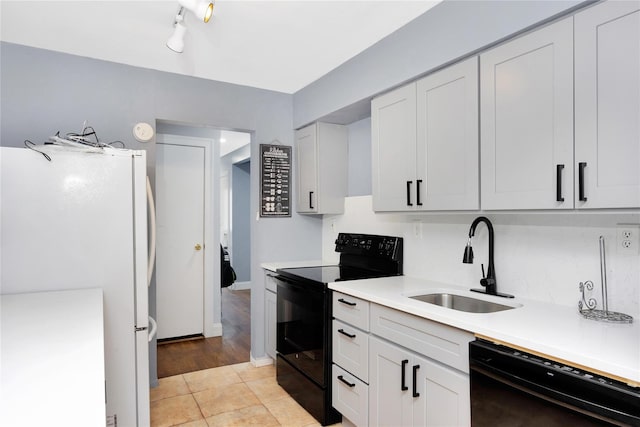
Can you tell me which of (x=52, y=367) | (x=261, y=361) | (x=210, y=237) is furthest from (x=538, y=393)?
(x=210, y=237)

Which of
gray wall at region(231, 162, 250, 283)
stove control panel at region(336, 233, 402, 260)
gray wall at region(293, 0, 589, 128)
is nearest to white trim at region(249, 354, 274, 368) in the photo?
stove control panel at region(336, 233, 402, 260)

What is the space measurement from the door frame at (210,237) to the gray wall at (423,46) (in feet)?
5.05

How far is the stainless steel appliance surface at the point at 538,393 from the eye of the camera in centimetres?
102

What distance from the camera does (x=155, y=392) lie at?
2807mm

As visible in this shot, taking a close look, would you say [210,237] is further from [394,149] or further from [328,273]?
[394,149]

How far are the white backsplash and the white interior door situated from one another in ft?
7.66

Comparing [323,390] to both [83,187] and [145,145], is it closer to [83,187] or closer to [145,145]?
[83,187]

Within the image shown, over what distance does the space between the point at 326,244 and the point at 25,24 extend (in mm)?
2670

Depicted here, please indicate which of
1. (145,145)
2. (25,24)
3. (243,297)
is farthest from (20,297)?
(243,297)

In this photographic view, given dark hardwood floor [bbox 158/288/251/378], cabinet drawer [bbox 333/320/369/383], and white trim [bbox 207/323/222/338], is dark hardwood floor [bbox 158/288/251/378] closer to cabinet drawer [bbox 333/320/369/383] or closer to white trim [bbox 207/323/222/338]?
white trim [bbox 207/323/222/338]

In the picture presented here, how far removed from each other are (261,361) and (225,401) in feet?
2.23

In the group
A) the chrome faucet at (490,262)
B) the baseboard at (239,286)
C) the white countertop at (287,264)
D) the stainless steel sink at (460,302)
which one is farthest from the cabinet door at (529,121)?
the baseboard at (239,286)

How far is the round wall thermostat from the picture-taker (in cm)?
279

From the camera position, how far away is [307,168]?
3.29 metres
